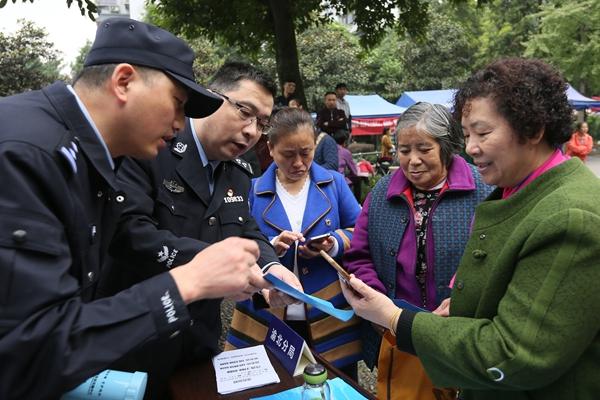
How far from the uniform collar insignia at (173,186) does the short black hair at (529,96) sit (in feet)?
3.78

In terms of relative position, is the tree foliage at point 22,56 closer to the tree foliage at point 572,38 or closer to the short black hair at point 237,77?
the short black hair at point 237,77

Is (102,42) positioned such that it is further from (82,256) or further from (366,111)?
(366,111)

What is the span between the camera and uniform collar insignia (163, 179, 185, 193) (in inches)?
79.9

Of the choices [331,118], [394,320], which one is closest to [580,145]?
[331,118]

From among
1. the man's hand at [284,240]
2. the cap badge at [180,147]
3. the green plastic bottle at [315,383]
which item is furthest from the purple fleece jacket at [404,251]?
the cap badge at [180,147]

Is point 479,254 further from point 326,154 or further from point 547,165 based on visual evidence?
point 326,154

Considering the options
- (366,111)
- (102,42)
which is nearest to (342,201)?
(102,42)

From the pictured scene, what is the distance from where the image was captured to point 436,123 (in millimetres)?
2361

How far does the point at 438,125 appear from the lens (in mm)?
2361

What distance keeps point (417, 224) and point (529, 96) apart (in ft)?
3.21

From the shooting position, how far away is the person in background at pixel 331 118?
8.99 metres

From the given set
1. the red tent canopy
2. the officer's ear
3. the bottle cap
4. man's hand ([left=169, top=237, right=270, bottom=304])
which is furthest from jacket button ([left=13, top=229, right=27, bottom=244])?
the red tent canopy

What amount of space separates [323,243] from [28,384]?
68.3 inches

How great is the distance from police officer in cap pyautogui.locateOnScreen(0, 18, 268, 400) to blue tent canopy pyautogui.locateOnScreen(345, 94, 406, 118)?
19549 mm
